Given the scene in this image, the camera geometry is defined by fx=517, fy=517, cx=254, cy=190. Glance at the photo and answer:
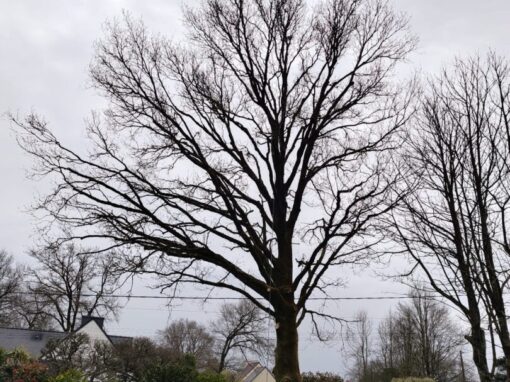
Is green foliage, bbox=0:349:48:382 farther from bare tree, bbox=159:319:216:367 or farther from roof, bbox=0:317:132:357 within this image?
bare tree, bbox=159:319:216:367

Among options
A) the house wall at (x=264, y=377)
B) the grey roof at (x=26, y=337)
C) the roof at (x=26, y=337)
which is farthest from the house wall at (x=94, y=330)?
the house wall at (x=264, y=377)

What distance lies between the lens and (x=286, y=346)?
32.6 feet

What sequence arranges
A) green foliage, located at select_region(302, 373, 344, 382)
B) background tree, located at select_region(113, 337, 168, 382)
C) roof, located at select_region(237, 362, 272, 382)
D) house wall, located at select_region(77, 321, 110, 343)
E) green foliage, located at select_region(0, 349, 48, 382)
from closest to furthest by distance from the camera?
green foliage, located at select_region(0, 349, 48, 382) < green foliage, located at select_region(302, 373, 344, 382) < background tree, located at select_region(113, 337, 168, 382) < house wall, located at select_region(77, 321, 110, 343) < roof, located at select_region(237, 362, 272, 382)

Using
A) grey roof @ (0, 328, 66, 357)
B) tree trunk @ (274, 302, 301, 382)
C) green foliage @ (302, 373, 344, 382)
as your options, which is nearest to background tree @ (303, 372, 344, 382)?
green foliage @ (302, 373, 344, 382)

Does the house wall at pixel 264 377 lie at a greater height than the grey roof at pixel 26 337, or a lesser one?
lesser

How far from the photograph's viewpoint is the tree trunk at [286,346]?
31.8ft

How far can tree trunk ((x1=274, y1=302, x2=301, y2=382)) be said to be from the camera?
31.8 feet

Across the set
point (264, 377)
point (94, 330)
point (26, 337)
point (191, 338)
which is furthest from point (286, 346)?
point (191, 338)

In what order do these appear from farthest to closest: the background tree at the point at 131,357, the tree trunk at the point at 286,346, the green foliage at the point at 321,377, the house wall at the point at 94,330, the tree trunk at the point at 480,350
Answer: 1. the house wall at the point at 94,330
2. the background tree at the point at 131,357
3. the green foliage at the point at 321,377
4. the tree trunk at the point at 286,346
5. the tree trunk at the point at 480,350

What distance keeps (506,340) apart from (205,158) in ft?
22.8

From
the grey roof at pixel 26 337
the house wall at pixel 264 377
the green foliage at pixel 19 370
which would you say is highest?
the grey roof at pixel 26 337

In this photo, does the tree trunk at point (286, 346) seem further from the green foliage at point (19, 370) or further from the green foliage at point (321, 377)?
the green foliage at point (321, 377)

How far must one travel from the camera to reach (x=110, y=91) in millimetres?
11672

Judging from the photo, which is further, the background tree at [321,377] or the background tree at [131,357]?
the background tree at [131,357]
